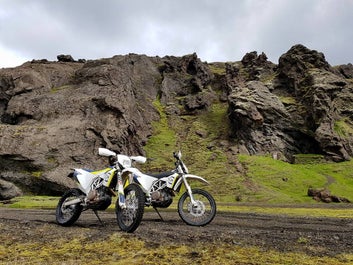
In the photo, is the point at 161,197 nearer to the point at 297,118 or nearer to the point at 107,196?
the point at 107,196

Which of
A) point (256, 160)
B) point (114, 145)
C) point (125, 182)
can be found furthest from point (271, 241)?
point (256, 160)

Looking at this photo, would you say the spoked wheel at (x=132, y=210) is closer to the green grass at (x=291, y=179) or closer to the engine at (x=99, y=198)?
the engine at (x=99, y=198)

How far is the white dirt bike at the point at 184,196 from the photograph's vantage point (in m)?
14.3

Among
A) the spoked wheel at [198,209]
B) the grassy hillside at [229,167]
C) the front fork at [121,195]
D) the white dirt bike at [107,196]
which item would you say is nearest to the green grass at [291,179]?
the grassy hillside at [229,167]

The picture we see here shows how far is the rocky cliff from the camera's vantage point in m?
64.6

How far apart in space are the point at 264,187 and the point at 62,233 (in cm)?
5904

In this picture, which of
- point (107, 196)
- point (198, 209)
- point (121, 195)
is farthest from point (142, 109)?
point (121, 195)

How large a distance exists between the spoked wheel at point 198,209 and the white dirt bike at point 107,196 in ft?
8.49

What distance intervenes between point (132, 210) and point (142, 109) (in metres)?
101

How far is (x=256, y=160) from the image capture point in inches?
3324

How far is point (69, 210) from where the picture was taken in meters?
14.3

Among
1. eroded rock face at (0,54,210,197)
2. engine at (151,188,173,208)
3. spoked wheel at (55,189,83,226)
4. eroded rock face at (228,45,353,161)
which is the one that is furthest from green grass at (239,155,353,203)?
spoked wheel at (55,189,83,226)

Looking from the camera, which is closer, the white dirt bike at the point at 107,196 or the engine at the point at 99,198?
the white dirt bike at the point at 107,196

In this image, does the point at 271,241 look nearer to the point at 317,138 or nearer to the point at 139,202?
the point at 139,202
